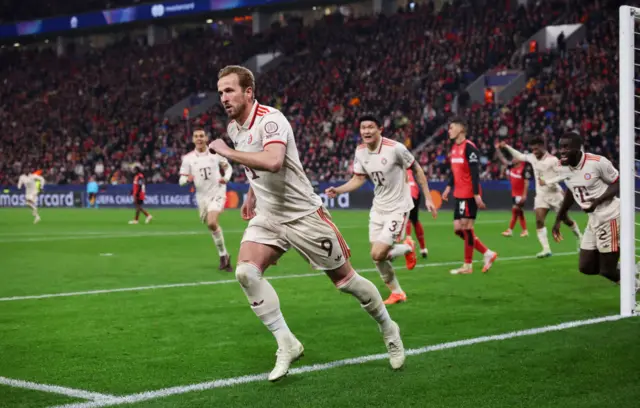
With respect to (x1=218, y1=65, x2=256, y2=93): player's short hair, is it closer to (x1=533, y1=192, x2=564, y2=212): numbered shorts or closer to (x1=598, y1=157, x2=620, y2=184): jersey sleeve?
(x1=598, y1=157, x2=620, y2=184): jersey sleeve

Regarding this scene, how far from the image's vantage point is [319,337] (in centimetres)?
782

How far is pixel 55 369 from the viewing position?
6.53 meters

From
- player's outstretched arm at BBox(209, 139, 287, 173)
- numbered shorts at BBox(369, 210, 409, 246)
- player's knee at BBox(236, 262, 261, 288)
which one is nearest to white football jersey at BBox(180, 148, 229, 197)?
numbered shorts at BBox(369, 210, 409, 246)

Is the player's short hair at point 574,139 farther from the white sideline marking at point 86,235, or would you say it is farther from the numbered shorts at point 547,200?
the white sideline marking at point 86,235

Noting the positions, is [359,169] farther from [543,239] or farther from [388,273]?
[543,239]

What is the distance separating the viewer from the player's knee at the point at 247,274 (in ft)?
20.0

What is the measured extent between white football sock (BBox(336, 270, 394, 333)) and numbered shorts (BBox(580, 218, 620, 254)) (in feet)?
14.5

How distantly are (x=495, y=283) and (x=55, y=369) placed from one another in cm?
684

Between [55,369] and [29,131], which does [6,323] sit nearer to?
[55,369]

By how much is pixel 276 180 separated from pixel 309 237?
47 cm

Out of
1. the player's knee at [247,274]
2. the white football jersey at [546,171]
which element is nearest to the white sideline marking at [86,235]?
the white football jersey at [546,171]

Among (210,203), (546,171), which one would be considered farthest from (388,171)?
(546,171)

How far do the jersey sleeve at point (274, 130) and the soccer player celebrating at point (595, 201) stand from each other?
16.1 feet

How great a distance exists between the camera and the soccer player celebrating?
9.95 metres
